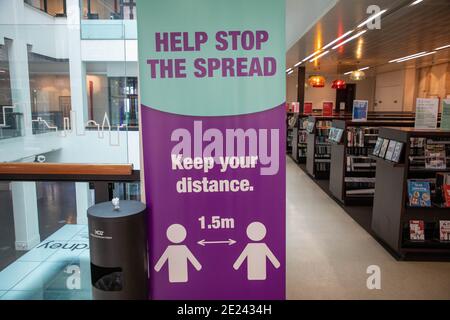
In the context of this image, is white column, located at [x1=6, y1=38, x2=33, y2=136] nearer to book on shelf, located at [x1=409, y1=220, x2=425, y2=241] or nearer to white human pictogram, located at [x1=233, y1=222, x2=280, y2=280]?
white human pictogram, located at [x1=233, y1=222, x2=280, y2=280]

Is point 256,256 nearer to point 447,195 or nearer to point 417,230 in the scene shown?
point 417,230

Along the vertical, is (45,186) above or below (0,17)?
below

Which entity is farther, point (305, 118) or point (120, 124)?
point (305, 118)

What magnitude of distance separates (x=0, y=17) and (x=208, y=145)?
24.4 ft

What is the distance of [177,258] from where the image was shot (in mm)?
2418

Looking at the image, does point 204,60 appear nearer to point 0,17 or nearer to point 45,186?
point 0,17

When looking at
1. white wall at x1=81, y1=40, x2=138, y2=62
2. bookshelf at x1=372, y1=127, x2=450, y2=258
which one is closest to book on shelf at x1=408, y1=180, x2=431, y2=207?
bookshelf at x1=372, y1=127, x2=450, y2=258

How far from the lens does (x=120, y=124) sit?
315cm

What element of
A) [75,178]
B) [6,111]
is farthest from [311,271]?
[6,111]

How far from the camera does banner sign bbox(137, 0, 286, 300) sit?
221cm

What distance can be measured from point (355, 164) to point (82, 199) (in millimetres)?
4663

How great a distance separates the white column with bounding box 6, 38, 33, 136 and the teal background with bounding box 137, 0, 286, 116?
10.00ft
